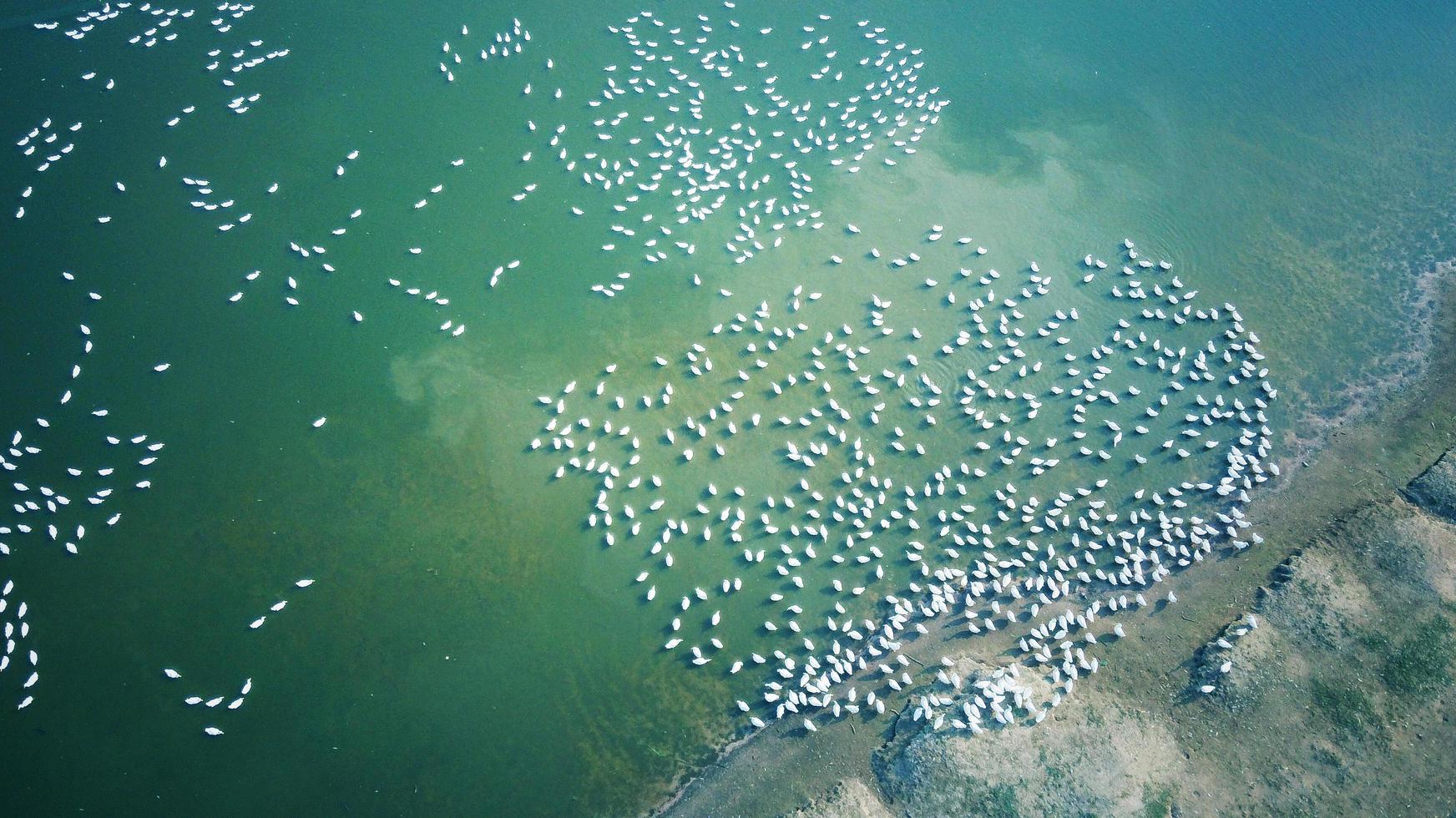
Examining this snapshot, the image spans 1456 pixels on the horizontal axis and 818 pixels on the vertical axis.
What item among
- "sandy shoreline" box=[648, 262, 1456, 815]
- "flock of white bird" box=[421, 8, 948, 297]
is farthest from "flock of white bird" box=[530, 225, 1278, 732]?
"flock of white bird" box=[421, 8, 948, 297]

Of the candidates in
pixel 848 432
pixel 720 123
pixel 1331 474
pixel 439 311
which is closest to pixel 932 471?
pixel 848 432

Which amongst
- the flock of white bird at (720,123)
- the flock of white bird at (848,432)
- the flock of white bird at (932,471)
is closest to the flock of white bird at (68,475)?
the flock of white bird at (848,432)

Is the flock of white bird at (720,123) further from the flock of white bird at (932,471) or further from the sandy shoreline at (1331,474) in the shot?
the sandy shoreline at (1331,474)

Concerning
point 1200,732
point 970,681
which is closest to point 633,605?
point 970,681

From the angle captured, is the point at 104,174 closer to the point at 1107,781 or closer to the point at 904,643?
the point at 904,643

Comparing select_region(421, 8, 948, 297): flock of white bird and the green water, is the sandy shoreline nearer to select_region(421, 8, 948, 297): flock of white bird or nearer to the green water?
the green water

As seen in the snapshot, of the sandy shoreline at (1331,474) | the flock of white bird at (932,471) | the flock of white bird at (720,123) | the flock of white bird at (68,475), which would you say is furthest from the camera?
the flock of white bird at (720,123)
